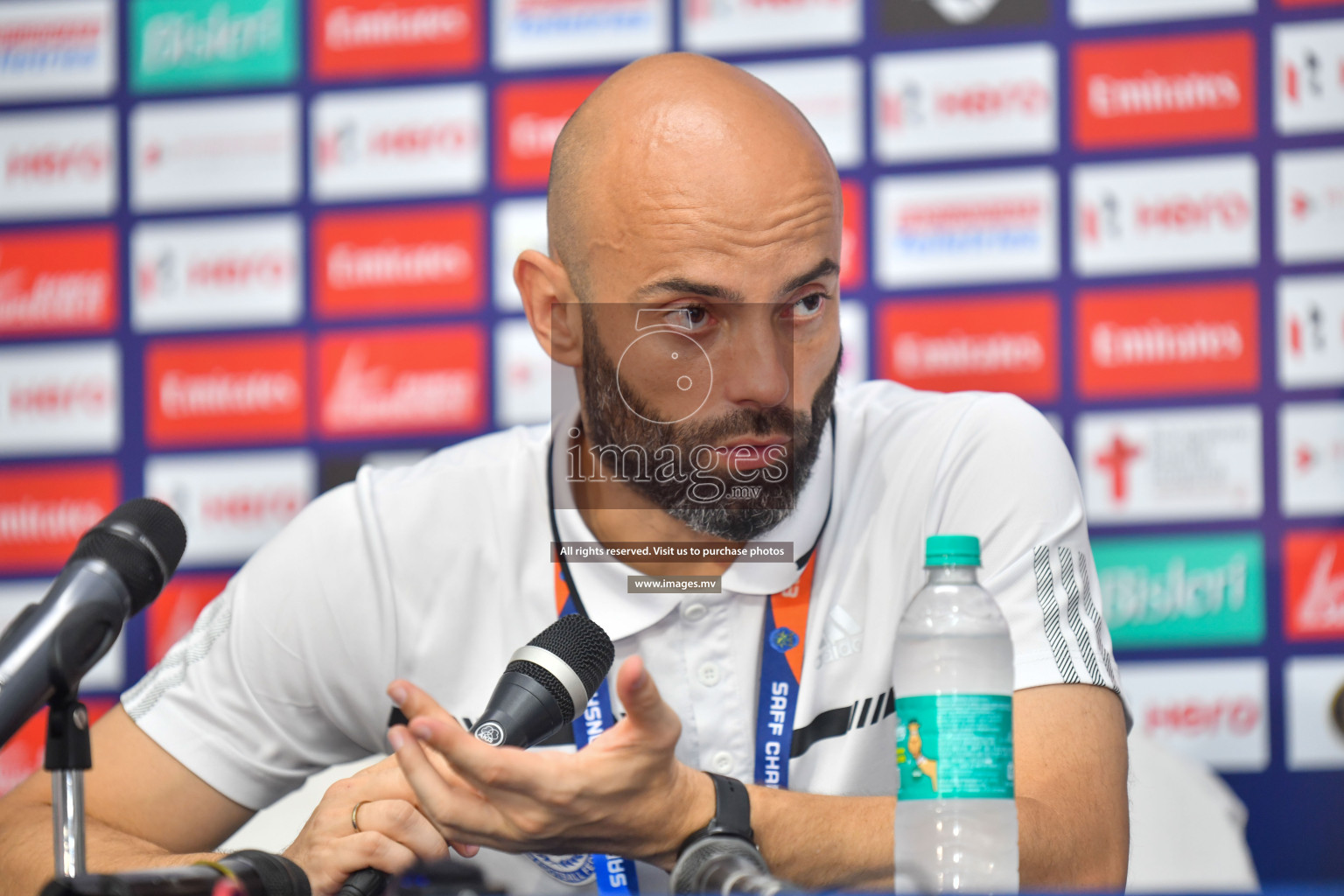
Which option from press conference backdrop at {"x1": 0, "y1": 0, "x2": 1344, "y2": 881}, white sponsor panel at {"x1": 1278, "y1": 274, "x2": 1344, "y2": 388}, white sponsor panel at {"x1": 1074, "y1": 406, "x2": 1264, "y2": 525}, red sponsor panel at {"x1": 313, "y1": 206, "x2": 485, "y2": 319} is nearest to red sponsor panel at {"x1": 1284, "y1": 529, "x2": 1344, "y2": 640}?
press conference backdrop at {"x1": 0, "y1": 0, "x2": 1344, "y2": 881}

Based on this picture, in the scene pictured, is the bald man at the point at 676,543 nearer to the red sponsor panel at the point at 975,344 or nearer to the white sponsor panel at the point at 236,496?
the red sponsor panel at the point at 975,344

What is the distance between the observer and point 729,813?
947 millimetres

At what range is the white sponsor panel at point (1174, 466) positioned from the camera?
250cm

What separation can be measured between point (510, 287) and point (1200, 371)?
→ 1505 millimetres

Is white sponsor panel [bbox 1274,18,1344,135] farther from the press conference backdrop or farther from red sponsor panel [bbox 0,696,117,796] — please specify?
red sponsor panel [bbox 0,696,117,796]

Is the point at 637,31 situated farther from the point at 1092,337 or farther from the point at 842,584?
the point at 842,584

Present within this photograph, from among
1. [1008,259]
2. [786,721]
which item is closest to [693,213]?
[786,721]

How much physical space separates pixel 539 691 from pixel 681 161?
0.67 m

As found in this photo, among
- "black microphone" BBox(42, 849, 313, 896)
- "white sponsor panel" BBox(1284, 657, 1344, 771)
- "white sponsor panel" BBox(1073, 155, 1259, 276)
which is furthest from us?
"white sponsor panel" BBox(1073, 155, 1259, 276)

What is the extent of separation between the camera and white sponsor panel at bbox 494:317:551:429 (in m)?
2.73

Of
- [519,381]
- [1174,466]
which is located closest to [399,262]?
[519,381]

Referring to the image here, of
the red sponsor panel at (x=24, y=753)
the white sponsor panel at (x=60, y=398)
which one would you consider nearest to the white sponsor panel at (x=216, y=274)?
the white sponsor panel at (x=60, y=398)

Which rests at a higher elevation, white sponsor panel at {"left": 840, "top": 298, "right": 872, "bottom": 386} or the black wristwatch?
white sponsor panel at {"left": 840, "top": 298, "right": 872, "bottom": 386}

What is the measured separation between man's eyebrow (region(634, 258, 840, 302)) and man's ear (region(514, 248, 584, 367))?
0.56 ft
